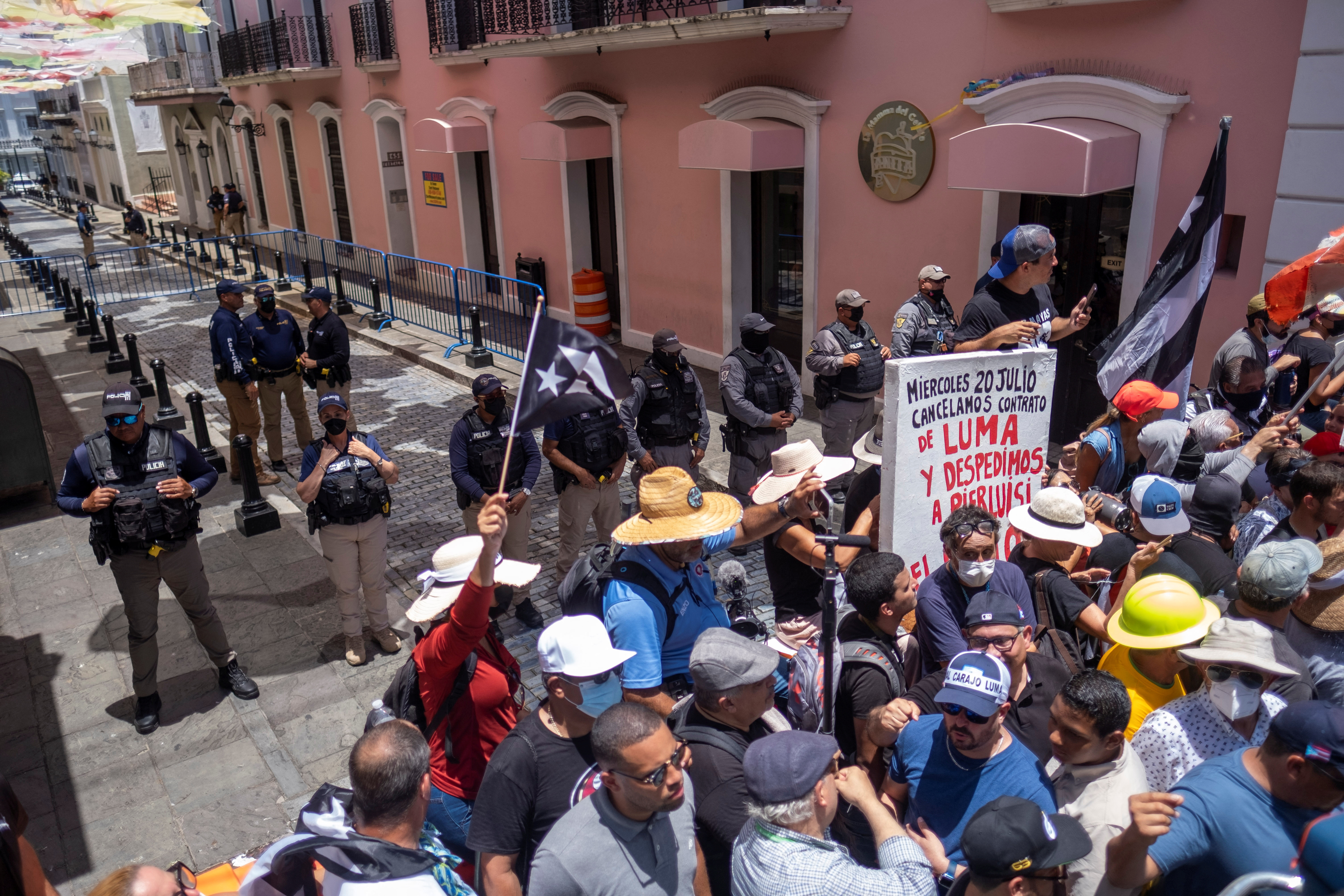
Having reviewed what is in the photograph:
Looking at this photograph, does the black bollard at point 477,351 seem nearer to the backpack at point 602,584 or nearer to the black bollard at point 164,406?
the black bollard at point 164,406

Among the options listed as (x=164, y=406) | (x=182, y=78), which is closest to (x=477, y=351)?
(x=164, y=406)

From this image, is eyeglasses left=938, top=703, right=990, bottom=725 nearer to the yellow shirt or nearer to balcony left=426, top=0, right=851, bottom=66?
the yellow shirt

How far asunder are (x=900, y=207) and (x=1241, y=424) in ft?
14.8

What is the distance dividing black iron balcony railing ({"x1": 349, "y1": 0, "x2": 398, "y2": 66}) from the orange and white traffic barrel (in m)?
7.53

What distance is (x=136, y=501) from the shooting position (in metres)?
5.30

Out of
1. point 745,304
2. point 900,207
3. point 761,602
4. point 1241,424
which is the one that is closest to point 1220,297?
point 1241,424

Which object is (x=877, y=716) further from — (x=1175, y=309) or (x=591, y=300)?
(x=591, y=300)

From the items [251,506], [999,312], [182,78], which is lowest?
[251,506]

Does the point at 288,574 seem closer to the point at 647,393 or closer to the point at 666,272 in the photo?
the point at 647,393

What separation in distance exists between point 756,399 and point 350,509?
3139 mm

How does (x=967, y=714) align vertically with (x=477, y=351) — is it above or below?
above

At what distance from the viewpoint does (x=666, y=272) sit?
1334 centimetres

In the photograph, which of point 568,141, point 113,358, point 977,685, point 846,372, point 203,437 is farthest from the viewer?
point 113,358

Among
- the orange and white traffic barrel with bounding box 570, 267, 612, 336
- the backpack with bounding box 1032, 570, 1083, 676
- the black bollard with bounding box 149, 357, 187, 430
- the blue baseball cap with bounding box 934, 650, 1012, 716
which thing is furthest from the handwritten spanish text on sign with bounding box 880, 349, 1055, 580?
the orange and white traffic barrel with bounding box 570, 267, 612, 336
